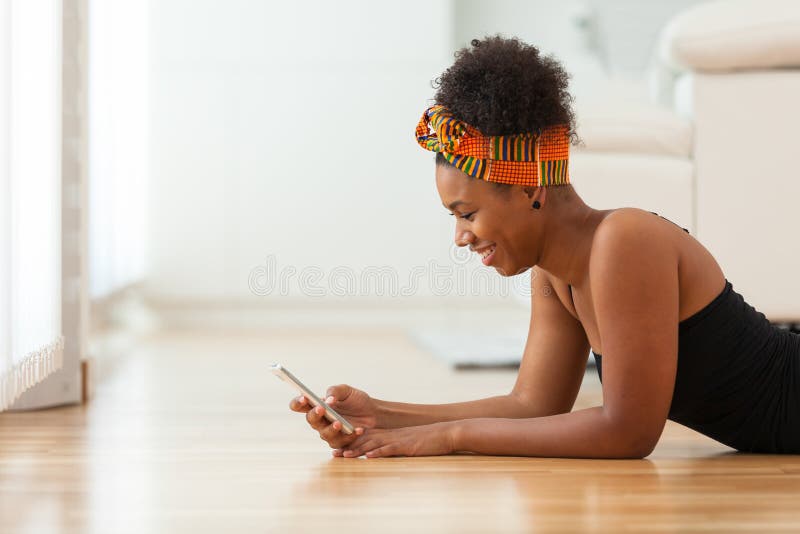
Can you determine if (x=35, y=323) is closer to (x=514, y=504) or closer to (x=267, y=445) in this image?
(x=267, y=445)

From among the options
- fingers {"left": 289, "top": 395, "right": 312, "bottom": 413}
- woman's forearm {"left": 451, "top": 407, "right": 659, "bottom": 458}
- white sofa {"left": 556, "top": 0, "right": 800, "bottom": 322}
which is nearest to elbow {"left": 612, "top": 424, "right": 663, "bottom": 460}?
woman's forearm {"left": 451, "top": 407, "right": 659, "bottom": 458}

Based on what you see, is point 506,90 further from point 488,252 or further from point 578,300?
point 578,300

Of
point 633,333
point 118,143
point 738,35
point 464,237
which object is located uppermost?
point 738,35

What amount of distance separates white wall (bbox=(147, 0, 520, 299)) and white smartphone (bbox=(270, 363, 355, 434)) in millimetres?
2621

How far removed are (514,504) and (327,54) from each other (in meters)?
3.06

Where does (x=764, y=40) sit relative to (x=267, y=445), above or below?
above

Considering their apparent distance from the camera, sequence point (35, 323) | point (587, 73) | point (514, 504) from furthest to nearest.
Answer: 1. point (587, 73)
2. point (35, 323)
3. point (514, 504)

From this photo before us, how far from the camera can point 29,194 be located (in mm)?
1705

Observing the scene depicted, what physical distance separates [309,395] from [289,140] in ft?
8.99

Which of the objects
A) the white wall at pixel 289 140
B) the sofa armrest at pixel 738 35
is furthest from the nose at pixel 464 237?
the white wall at pixel 289 140

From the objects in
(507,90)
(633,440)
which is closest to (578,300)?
(633,440)

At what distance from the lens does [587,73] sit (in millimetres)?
4387

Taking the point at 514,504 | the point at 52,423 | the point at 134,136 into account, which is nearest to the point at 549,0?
the point at 134,136

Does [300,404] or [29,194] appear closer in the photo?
[300,404]
